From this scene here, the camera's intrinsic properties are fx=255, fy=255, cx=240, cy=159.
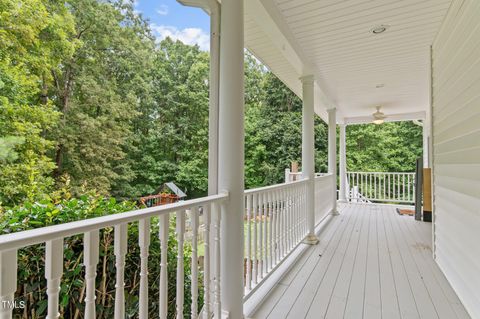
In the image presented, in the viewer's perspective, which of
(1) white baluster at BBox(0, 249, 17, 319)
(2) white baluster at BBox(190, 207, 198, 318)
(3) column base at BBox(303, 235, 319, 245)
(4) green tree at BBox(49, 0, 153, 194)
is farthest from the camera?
(3) column base at BBox(303, 235, 319, 245)

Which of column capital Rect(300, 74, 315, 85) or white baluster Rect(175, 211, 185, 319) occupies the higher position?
column capital Rect(300, 74, 315, 85)

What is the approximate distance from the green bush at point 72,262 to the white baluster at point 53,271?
1.79ft

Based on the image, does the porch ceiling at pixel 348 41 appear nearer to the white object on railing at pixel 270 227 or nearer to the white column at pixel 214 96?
the white column at pixel 214 96

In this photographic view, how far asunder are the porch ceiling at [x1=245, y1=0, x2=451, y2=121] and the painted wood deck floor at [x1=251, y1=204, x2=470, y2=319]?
247 centimetres

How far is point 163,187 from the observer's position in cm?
233

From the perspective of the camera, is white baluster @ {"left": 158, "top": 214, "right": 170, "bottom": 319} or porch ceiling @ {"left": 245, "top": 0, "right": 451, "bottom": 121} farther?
porch ceiling @ {"left": 245, "top": 0, "right": 451, "bottom": 121}

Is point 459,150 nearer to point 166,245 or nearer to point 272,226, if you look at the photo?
point 272,226

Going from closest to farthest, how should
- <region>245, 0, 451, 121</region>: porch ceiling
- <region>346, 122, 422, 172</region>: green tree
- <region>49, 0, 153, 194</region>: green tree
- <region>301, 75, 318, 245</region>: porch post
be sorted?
<region>49, 0, 153, 194</region>: green tree
<region>245, 0, 451, 121</region>: porch ceiling
<region>301, 75, 318, 245</region>: porch post
<region>346, 122, 422, 172</region>: green tree

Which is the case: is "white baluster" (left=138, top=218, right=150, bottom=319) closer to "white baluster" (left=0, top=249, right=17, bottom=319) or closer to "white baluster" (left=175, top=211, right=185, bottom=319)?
"white baluster" (left=175, top=211, right=185, bottom=319)

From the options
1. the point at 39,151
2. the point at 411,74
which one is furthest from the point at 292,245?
the point at 411,74

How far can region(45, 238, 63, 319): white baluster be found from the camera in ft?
2.56

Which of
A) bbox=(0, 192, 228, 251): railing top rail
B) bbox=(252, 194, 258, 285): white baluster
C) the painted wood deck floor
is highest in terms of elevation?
bbox=(0, 192, 228, 251): railing top rail

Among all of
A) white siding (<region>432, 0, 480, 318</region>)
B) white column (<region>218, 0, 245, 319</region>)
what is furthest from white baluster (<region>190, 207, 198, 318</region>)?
white siding (<region>432, 0, 480, 318</region>)

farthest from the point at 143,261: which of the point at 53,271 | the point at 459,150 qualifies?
the point at 459,150
